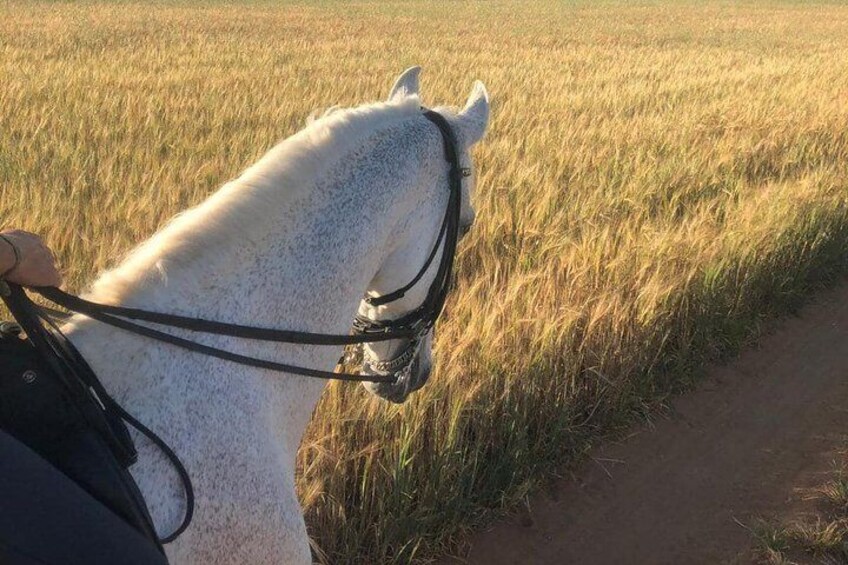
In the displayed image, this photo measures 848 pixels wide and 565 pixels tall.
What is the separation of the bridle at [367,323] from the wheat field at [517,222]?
2.71ft

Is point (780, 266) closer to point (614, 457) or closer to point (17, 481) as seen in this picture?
point (614, 457)

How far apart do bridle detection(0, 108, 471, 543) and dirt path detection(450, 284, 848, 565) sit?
1.38 metres

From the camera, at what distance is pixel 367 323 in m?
2.14

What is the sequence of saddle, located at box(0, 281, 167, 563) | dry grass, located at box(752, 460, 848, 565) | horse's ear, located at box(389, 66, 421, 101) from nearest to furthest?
1. saddle, located at box(0, 281, 167, 563)
2. horse's ear, located at box(389, 66, 421, 101)
3. dry grass, located at box(752, 460, 848, 565)

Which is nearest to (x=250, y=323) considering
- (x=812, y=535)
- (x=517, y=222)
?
(x=812, y=535)

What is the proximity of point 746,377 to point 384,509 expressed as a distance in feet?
9.06

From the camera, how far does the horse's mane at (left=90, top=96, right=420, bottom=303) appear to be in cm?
158

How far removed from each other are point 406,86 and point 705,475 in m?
2.61

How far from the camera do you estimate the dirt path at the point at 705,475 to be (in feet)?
10.4

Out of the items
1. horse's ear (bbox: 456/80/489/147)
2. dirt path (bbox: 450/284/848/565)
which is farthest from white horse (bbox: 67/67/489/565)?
dirt path (bbox: 450/284/848/565)

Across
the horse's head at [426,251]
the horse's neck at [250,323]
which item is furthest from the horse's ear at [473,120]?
the horse's neck at [250,323]

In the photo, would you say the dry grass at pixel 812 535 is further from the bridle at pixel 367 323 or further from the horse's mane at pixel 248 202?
the horse's mane at pixel 248 202

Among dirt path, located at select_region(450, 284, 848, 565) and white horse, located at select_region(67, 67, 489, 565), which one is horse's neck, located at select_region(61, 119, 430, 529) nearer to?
white horse, located at select_region(67, 67, 489, 565)

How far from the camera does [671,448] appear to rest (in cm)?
380
